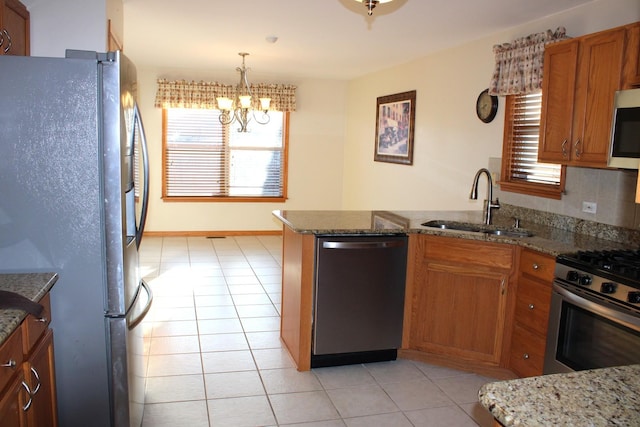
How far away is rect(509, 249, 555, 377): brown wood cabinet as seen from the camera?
282 centimetres

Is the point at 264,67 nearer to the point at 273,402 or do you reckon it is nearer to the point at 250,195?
the point at 250,195

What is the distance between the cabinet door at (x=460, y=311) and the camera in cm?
315

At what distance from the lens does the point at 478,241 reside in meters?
3.13

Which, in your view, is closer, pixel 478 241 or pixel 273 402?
pixel 273 402

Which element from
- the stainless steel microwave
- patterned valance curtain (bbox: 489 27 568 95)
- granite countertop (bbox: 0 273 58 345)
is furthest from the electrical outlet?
granite countertop (bbox: 0 273 58 345)

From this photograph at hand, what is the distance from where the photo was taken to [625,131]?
102 inches

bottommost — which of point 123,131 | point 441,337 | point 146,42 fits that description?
point 441,337

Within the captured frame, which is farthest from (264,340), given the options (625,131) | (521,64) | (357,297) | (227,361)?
(521,64)

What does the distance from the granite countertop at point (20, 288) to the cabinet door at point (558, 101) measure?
109 inches

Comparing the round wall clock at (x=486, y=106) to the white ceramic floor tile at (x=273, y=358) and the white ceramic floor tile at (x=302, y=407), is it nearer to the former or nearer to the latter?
the white ceramic floor tile at (x=273, y=358)

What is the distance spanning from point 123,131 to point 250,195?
566cm

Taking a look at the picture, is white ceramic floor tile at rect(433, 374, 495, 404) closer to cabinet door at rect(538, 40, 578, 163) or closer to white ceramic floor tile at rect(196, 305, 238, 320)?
cabinet door at rect(538, 40, 578, 163)

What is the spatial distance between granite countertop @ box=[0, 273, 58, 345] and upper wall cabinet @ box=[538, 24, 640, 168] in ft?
8.92

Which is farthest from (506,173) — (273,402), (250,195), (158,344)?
(250,195)
